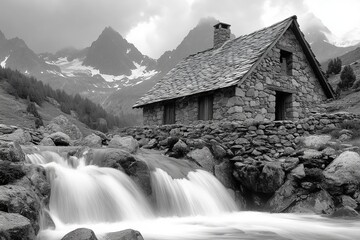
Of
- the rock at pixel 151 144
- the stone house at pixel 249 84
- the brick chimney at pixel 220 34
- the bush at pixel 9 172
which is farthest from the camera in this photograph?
the brick chimney at pixel 220 34

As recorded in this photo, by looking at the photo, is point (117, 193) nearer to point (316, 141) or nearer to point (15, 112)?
point (316, 141)

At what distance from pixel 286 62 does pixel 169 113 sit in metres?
6.68

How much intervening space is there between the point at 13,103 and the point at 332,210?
25.9m

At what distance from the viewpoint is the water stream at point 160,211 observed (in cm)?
768

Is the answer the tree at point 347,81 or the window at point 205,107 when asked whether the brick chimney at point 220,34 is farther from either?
the tree at point 347,81

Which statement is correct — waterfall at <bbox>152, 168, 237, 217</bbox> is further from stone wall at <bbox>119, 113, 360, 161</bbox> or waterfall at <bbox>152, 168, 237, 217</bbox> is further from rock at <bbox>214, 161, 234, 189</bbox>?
stone wall at <bbox>119, 113, 360, 161</bbox>

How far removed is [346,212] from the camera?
370 inches

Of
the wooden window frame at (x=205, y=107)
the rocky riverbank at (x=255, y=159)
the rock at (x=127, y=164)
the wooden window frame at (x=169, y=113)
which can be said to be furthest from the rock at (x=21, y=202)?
the wooden window frame at (x=169, y=113)

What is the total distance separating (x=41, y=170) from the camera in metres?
7.66

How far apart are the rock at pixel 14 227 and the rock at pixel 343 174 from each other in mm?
8037

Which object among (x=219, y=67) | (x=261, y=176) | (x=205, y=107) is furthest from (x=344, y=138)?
(x=219, y=67)

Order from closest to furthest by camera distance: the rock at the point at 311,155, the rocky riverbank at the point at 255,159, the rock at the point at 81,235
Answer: the rock at the point at 81,235, the rocky riverbank at the point at 255,159, the rock at the point at 311,155

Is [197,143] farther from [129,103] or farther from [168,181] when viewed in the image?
[129,103]

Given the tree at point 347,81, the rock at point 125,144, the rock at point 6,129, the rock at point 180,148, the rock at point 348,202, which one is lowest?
the rock at point 348,202
